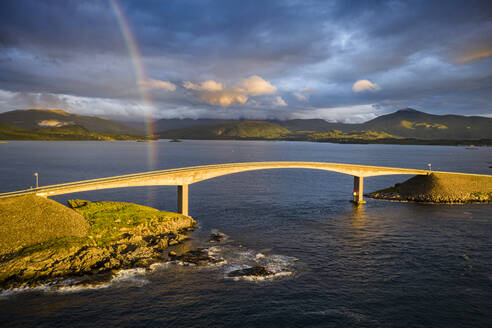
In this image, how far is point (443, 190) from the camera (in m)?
86.8

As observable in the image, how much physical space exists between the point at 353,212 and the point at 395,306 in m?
43.4

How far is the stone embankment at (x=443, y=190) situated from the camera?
277 feet

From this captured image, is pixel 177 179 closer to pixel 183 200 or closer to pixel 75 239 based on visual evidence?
pixel 183 200

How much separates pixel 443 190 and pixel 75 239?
90.0m

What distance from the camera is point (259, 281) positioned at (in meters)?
36.2

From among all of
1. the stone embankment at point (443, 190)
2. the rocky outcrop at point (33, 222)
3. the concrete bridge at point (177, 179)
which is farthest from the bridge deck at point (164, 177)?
the stone embankment at point (443, 190)

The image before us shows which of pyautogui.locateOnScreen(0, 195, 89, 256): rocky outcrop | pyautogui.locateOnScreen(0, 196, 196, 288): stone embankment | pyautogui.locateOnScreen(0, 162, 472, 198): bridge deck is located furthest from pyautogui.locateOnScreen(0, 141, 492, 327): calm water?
pyautogui.locateOnScreen(0, 195, 89, 256): rocky outcrop

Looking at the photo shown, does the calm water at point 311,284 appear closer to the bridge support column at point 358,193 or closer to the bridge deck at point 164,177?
the bridge deck at point 164,177

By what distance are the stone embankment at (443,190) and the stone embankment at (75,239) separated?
65.1 meters

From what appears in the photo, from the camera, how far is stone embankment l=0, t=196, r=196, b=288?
35906 millimetres

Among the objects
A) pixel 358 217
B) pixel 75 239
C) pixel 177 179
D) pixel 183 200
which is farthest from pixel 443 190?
pixel 75 239

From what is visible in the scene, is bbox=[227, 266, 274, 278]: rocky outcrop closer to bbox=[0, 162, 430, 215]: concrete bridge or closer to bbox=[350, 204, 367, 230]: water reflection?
bbox=[0, 162, 430, 215]: concrete bridge

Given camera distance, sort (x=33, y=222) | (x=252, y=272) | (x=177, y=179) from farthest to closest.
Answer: (x=177, y=179)
(x=33, y=222)
(x=252, y=272)

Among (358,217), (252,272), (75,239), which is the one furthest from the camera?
(358,217)
